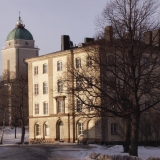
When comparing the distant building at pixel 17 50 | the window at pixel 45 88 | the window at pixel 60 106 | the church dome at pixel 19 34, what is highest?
the church dome at pixel 19 34

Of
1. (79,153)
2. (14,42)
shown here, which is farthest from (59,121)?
(14,42)

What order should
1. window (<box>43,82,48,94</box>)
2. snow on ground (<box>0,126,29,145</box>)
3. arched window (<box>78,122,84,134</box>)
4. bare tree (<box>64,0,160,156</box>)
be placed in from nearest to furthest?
bare tree (<box>64,0,160,156</box>) → arched window (<box>78,122,84,134</box>) → window (<box>43,82,48,94</box>) → snow on ground (<box>0,126,29,145</box>)

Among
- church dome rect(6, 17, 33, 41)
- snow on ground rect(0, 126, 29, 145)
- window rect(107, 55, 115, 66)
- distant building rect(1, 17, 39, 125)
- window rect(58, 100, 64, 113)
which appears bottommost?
snow on ground rect(0, 126, 29, 145)

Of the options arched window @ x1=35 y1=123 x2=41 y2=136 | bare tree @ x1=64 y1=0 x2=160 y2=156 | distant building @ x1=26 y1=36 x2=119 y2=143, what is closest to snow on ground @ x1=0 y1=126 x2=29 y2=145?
arched window @ x1=35 y1=123 x2=41 y2=136

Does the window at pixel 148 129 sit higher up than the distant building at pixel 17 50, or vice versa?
the distant building at pixel 17 50

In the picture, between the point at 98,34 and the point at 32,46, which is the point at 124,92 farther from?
the point at 32,46

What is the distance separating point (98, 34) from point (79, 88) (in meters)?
4.61

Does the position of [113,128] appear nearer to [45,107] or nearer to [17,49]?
[45,107]

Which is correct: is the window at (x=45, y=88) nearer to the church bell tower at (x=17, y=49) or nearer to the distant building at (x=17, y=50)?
the distant building at (x=17, y=50)

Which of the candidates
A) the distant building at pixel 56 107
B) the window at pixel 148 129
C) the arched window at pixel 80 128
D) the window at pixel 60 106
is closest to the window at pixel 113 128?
the distant building at pixel 56 107

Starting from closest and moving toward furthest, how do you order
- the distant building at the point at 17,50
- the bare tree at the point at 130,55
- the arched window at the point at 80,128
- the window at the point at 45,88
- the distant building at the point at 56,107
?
1. the bare tree at the point at 130,55
2. the distant building at the point at 56,107
3. the arched window at the point at 80,128
4. the window at the point at 45,88
5. the distant building at the point at 17,50

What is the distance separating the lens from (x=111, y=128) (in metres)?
70.4

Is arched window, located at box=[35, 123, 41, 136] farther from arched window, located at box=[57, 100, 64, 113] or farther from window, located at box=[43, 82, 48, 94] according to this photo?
arched window, located at box=[57, 100, 64, 113]

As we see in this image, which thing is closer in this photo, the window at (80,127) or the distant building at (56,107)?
the distant building at (56,107)
